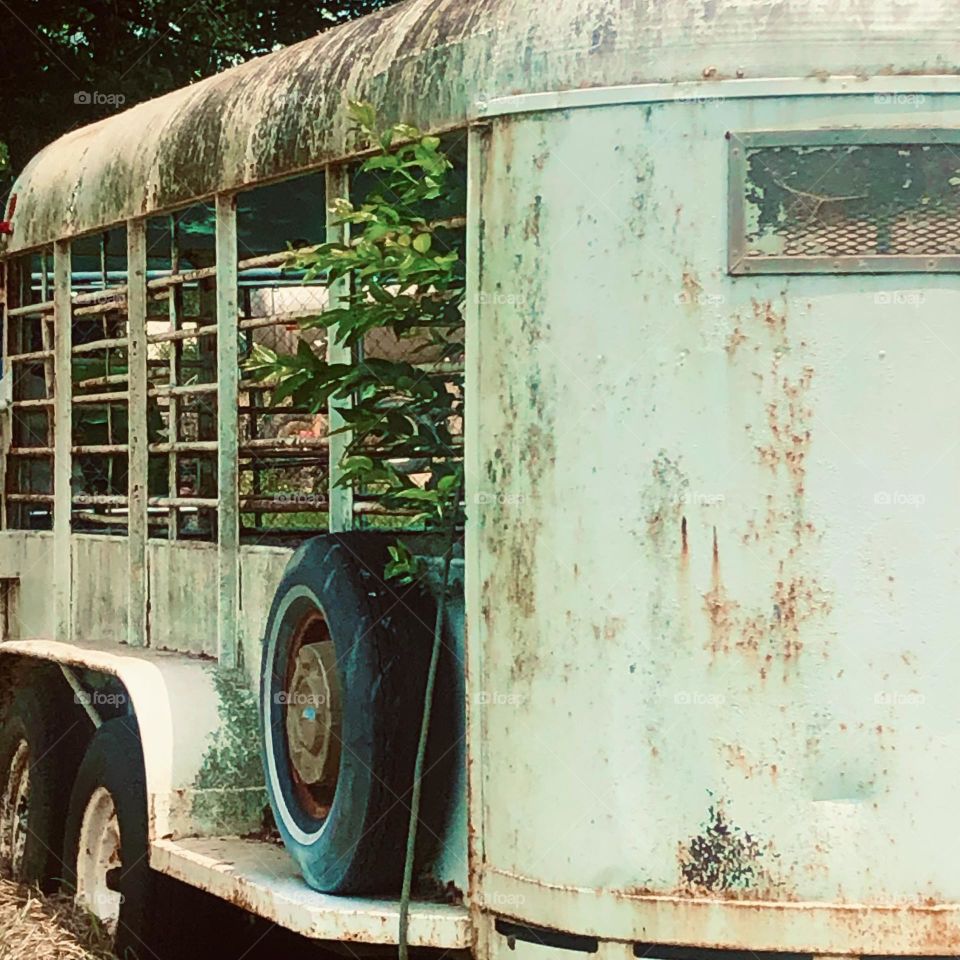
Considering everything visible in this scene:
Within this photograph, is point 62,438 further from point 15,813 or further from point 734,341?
point 734,341

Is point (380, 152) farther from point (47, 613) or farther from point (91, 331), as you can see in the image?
point (47, 613)

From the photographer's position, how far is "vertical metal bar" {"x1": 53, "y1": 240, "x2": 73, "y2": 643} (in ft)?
26.3

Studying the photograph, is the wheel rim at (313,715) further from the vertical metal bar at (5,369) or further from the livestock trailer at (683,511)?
the vertical metal bar at (5,369)

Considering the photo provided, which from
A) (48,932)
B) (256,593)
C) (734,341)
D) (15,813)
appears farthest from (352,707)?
(15,813)

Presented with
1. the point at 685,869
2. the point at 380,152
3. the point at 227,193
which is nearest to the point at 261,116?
the point at 227,193

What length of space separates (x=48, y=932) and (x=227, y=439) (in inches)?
68.5

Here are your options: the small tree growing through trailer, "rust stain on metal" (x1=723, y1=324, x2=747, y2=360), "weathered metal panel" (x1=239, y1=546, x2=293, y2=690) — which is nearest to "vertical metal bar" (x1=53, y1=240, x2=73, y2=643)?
"weathered metal panel" (x1=239, y1=546, x2=293, y2=690)

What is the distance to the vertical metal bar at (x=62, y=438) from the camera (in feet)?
26.3

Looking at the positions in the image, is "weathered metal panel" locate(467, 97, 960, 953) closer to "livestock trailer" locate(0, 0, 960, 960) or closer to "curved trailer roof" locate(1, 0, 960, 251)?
"livestock trailer" locate(0, 0, 960, 960)

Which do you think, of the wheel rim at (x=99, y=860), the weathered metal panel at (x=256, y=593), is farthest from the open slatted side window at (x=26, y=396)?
the weathered metal panel at (x=256, y=593)

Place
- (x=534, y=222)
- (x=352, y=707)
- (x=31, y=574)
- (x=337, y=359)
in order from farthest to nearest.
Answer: (x=31, y=574)
(x=337, y=359)
(x=352, y=707)
(x=534, y=222)

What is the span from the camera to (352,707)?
552cm

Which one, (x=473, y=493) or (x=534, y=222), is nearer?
(x=534, y=222)

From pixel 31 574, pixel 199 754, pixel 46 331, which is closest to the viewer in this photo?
pixel 199 754
